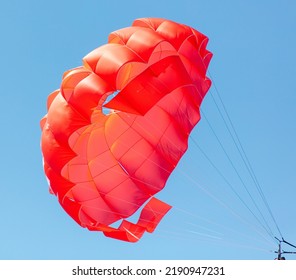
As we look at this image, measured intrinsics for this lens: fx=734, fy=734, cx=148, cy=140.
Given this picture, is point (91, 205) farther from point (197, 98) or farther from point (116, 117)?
point (197, 98)

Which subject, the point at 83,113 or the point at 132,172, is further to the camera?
the point at 132,172

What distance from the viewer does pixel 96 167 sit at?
18406 millimetres

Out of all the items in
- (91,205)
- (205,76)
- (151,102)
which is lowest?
(91,205)

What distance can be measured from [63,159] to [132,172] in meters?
2.57

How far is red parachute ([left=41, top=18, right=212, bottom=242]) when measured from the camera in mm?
16156

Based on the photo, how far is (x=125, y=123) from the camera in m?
18.6

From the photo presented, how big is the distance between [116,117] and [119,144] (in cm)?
69

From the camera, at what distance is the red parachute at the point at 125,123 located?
16.2m

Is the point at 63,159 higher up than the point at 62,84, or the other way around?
the point at 62,84
